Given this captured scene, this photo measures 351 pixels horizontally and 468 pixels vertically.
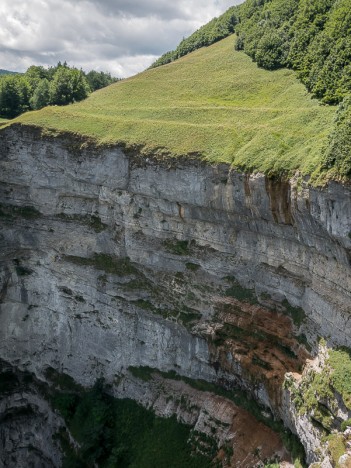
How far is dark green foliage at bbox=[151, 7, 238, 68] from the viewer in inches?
2325

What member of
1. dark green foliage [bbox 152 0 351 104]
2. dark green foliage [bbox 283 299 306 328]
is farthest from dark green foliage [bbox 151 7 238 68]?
dark green foliage [bbox 283 299 306 328]

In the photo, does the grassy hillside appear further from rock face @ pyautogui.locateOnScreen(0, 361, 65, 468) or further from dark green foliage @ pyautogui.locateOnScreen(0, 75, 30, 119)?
rock face @ pyautogui.locateOnScreen(0, 361, 65, 468)

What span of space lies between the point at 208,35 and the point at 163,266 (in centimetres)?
4401

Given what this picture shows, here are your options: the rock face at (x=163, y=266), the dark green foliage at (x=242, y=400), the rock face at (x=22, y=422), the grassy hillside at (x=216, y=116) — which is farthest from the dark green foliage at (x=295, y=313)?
the rock face at (x=22, y=422)

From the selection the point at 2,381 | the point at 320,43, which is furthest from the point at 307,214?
the point at 2,381

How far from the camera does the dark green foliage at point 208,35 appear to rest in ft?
194

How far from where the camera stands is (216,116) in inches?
1241

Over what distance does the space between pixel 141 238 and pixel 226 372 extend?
1018 cm

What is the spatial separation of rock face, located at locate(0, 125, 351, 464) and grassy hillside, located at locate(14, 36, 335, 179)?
132 centimetres

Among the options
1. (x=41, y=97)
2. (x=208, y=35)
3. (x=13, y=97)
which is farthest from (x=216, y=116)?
(x=208, y=35)

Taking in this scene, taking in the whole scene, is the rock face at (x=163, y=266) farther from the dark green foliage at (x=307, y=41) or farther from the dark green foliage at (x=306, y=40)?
the dark green foliage at (x=307, y=41)

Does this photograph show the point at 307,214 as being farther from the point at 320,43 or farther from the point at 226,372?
the point at 320,43

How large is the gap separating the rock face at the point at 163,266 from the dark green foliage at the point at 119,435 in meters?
2.02

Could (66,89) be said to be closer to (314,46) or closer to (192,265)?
(314,46)
